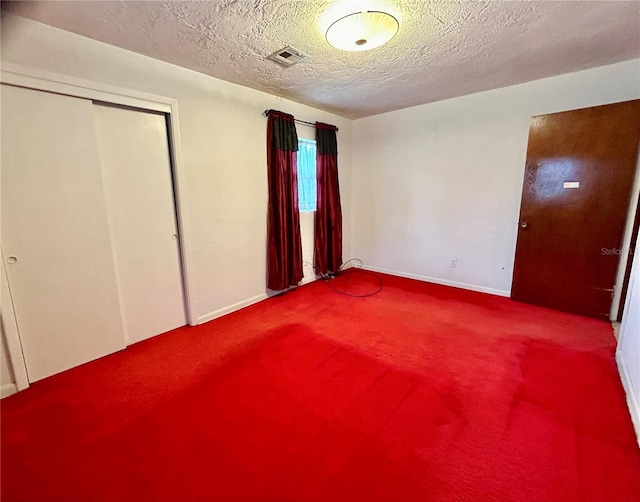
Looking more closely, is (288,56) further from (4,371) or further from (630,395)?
(630,395)

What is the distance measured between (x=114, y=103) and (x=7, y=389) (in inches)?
83.0

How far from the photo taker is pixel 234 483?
132 centimetres

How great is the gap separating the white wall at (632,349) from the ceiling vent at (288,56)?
2844 millimetres

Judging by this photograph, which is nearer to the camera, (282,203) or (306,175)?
(282,203)

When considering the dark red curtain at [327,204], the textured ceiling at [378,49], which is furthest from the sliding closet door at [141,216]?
the dark red curtain at [327,204]

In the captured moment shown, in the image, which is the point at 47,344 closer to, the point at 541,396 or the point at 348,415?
the point at 348,415

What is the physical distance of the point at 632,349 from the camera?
1874 millimetres

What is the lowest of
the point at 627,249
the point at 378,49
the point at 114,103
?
the point at 627,249

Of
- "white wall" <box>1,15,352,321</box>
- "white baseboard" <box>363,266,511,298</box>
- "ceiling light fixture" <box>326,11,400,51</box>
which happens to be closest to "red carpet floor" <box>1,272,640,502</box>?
"white wall" <box>1,15,352,321</box>

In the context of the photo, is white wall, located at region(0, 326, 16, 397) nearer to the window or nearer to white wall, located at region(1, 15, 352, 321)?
white wall, located at region(1, 15, 352, 321)

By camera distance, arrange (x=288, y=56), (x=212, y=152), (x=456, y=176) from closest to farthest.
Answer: (x=288, y=56)
(x=212, y=152)
(x=456, y=176)

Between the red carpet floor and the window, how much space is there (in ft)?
6.10

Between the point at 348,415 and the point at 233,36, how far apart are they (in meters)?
2.64

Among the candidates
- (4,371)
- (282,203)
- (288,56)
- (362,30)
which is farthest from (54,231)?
(362,30)
